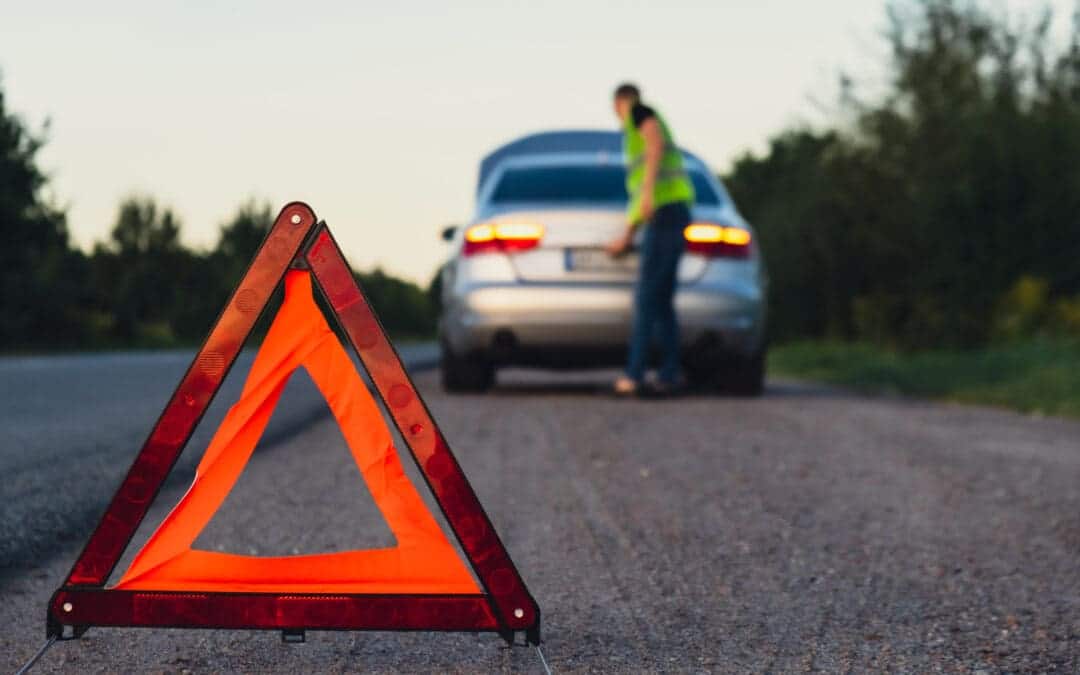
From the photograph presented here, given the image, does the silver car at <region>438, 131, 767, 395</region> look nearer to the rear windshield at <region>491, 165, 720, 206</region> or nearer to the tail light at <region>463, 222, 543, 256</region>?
the tail light at <region>463, 222, 543, 256</region>

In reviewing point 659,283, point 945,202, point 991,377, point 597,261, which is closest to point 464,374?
point 597,261

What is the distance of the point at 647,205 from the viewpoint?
30.6 ft

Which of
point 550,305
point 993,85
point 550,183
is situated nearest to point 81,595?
point 550,305

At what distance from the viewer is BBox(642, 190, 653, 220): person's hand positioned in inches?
366

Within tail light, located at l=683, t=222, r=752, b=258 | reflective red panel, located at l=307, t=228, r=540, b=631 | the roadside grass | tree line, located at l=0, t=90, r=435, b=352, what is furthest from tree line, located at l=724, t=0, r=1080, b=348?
reflective red panel, located at l=307, t=228, r=540, b=631

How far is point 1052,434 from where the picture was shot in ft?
27.8

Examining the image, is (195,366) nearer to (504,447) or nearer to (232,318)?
(232,318)

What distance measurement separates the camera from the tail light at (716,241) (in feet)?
31.9

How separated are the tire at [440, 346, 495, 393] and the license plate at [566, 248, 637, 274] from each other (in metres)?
1.24

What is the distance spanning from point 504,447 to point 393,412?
4.49 m

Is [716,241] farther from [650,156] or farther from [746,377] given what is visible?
[746,377]

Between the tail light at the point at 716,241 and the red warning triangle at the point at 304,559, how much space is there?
6912mm

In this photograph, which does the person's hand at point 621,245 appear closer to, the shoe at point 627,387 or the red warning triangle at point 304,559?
the shoe at point 627,387

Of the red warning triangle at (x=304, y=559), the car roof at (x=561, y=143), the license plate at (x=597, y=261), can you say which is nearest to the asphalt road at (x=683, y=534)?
the red warning triangle at (x=304, y=559)
